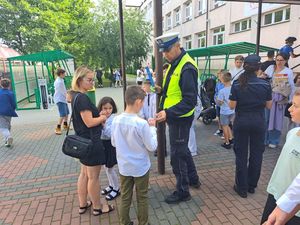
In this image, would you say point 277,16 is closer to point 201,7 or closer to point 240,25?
point 240,25

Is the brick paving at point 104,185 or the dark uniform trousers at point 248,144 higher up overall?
the dark uniform trousers at point 248,144

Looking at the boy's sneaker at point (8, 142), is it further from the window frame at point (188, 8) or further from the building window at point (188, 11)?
the building window at point (188, 11)

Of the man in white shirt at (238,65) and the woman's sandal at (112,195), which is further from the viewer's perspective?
the man in white shirt at (238,65)

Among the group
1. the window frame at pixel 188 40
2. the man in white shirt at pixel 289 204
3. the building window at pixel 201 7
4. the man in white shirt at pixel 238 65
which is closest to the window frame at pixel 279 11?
the man in white shirt at pixel 238 65

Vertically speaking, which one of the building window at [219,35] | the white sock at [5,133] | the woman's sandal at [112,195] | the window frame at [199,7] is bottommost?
the woman's sandal at [112,195]

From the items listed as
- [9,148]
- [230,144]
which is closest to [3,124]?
[9,148]

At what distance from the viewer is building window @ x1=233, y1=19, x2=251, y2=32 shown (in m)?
15.6

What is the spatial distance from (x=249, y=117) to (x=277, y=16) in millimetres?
12272

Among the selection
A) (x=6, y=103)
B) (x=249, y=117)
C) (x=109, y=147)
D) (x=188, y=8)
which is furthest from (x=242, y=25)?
(x=109, y=147)

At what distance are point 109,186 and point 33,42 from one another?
1697 cm

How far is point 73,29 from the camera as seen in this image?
26.5m

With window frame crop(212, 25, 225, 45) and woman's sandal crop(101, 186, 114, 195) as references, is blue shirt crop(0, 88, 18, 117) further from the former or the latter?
window frame crop(212, 25, 225, 45)

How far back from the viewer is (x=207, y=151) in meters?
5.29

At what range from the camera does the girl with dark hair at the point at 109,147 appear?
3234 millimetres
